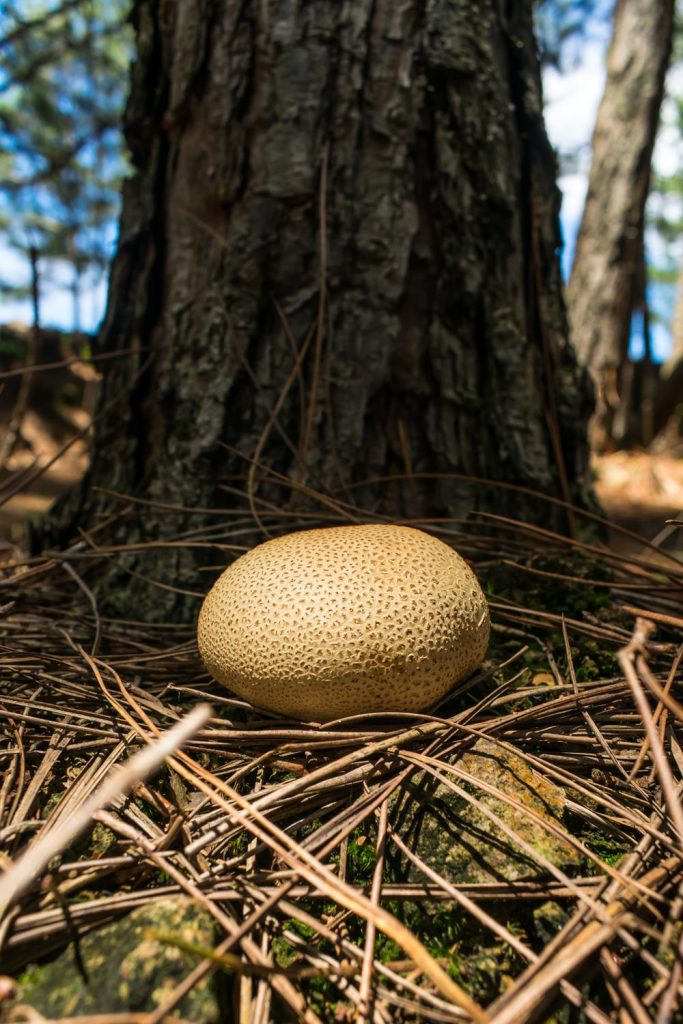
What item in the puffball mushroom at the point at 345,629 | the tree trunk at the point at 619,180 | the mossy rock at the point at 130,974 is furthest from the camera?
the tree trunk at the point at 619,180

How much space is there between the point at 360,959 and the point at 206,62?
2.25m

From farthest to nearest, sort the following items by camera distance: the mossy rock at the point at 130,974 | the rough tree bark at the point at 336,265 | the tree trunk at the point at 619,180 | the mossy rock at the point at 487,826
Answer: the tree trunk at the point at 619,180, the rough tree bark at the point at 336,265, the mossy rock at the point at 487,826, the mossy rock at the point at 130,974

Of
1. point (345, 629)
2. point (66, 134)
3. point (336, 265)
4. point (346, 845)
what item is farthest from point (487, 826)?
A: point (66, 134)

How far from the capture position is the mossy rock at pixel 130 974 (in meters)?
0.78

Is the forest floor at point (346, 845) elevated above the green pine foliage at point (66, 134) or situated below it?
below

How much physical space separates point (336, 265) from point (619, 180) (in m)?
5.16

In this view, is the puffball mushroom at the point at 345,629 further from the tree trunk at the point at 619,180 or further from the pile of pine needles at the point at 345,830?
the tree trunk at the point at 619,180

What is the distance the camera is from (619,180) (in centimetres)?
579

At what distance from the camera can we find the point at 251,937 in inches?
34.2

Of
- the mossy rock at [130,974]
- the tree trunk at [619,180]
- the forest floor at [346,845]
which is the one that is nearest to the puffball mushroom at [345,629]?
the forest floor at [346,845]

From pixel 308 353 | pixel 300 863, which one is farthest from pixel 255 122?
pixel 300 863

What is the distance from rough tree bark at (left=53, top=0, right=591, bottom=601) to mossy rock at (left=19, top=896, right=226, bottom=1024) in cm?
103

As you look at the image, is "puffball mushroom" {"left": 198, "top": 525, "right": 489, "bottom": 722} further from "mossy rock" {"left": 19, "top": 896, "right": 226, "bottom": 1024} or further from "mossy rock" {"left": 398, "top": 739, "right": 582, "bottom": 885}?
"mossy rock" {"left": 19, "top": 896, "right": 226, "bottom": 1024}

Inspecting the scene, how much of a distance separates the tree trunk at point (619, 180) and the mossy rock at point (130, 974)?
19.9ft
